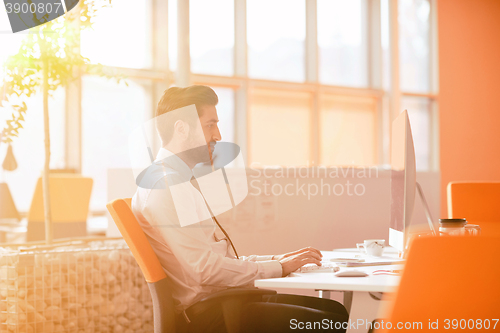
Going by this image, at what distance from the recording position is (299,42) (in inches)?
283

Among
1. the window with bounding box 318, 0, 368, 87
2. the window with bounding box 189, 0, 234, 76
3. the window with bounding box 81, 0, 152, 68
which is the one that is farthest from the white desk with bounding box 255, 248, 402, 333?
the window with bounding box 318, 0, 368, 87

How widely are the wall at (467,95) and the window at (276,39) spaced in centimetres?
232

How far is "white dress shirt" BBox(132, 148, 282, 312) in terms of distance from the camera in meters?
1.55

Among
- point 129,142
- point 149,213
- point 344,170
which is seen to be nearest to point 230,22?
point 129,142

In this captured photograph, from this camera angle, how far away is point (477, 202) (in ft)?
9.78

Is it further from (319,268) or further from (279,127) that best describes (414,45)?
(319,268)

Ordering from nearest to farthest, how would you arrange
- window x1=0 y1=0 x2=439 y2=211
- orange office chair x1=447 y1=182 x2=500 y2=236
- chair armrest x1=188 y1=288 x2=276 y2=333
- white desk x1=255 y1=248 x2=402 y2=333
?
white desk x1=255 y1=248 x2=402 y2=333, chair armrest x1=188 y1=288 x2=276 y2=333, orange office chair x1=447 y1=182 x2=500 y2=236, window x1=0 y1=0 x2=439 y2=211

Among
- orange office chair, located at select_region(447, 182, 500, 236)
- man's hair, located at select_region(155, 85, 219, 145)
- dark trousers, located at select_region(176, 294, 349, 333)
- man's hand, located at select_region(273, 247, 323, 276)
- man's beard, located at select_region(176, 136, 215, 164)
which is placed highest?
man's hair, located at select_region(155, 85, 219, 145)

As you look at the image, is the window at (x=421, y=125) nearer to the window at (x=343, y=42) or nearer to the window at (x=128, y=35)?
the window at (x=343, y=42)

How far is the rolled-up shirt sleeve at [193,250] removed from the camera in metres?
1.55

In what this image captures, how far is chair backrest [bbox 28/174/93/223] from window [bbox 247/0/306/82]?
382 centimetres

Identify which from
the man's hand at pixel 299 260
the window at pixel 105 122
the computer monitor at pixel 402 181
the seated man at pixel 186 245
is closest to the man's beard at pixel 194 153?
the seated man at pixel 186 245

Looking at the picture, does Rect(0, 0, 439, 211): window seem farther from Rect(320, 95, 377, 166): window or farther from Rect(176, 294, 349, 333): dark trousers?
Rect(176, 294, 349, 333): dark trousers

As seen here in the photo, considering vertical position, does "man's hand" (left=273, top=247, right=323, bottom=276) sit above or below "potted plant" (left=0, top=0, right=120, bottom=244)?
below
